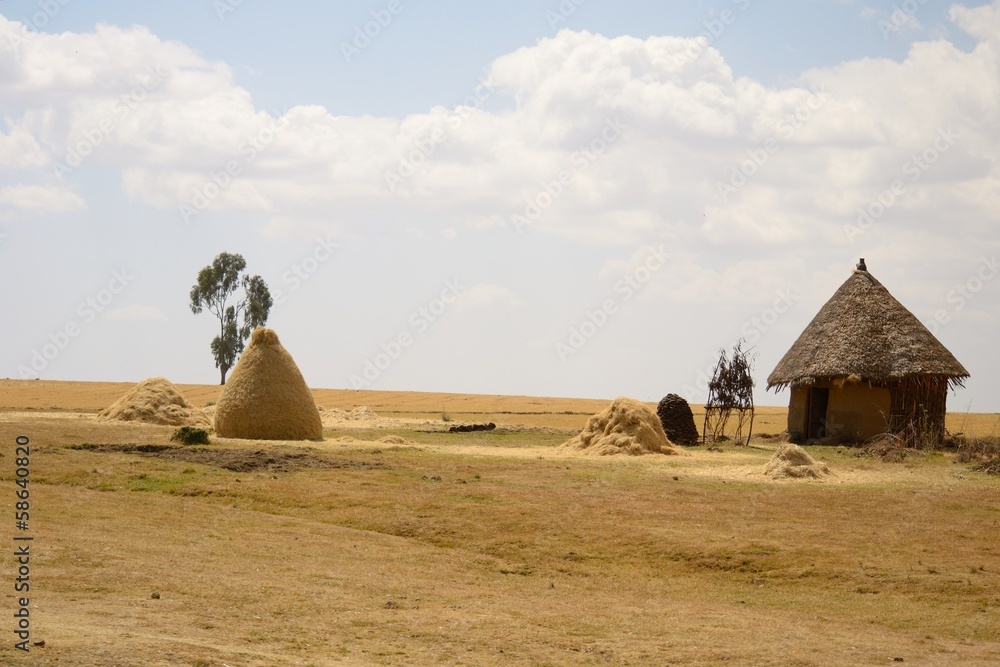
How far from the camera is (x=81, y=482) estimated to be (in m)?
16.4

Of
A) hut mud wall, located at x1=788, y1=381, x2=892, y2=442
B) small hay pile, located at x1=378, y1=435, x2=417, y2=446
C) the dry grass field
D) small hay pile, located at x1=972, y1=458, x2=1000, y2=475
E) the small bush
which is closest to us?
the dry grass field

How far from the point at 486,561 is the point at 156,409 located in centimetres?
1783

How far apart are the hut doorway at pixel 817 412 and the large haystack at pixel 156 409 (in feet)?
52.6

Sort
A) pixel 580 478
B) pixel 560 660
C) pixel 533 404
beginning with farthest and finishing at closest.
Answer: pixel 533 404 < pixel 580 478 < pixel 560 660

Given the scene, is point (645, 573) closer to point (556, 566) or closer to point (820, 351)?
point (556, 566)

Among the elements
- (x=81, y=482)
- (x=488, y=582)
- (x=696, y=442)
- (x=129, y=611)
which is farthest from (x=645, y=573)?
(x=696, y=442)

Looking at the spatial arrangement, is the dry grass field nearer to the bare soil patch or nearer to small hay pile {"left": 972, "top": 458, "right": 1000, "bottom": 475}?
the bare soil patch

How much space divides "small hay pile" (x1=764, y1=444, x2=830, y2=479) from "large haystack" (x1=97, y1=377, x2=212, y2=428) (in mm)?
15031

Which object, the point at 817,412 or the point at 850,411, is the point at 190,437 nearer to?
the point at 850,411

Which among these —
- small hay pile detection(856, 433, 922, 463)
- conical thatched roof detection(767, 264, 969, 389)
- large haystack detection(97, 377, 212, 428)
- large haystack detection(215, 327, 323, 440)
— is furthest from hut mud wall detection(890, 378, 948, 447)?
large haystack detection(97, 377, 212, 428)

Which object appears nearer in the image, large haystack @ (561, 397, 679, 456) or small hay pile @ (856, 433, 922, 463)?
small hay pile @ (856, 433, 922, 463)

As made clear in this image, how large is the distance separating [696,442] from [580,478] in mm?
10087

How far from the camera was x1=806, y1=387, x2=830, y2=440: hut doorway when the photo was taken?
96.5 ft

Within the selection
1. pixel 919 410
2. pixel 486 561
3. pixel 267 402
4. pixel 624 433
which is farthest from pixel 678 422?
pixel 486 561
